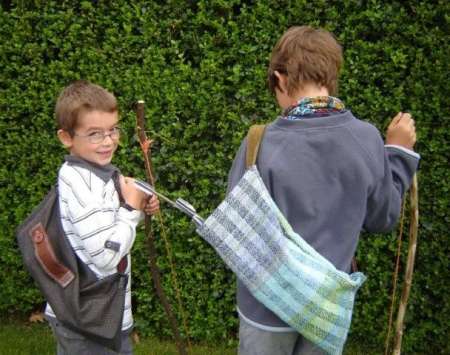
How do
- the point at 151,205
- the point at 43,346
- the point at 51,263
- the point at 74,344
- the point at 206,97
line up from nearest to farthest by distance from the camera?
the point at 51,263
the point at 74,344
the point at 151,205
the point at 206,97
the point at 43,346

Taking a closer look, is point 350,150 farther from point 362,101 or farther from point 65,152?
point 65,152

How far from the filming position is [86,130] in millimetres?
2320

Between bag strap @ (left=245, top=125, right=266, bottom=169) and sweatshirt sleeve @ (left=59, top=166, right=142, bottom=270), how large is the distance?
1.98 ft

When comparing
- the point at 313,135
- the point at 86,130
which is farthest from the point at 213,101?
the point at 313,135

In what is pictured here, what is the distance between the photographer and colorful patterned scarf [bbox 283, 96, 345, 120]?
196 centimetres

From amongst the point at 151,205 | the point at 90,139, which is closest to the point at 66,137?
the point at 90,139

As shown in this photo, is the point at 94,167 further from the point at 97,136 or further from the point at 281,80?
the point at 281,80

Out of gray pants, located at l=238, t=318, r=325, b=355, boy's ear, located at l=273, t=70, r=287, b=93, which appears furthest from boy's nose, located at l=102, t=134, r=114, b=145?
gray pants, located at l=238, t=318, r=325, b=355

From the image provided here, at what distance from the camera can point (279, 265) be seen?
193 centimetres

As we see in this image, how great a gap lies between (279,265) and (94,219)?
0.76 m

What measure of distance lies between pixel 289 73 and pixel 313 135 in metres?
0.27

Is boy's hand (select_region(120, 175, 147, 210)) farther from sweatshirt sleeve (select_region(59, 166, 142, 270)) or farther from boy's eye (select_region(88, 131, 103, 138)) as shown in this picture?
boy's eye (select_region(88, 131, 103, 138))

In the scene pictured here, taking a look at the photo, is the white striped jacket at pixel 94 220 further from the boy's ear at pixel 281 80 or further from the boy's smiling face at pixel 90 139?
the boy's ear at pixel 281 80

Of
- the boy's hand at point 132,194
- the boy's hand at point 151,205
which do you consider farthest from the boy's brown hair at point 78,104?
the boy's hand at point 151,205
